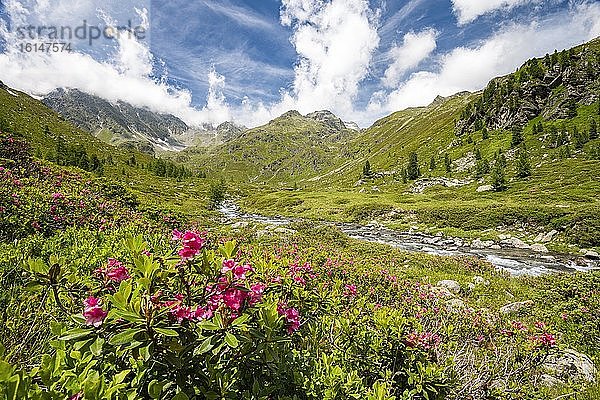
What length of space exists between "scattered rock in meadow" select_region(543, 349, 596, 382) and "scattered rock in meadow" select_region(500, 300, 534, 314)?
4454mm

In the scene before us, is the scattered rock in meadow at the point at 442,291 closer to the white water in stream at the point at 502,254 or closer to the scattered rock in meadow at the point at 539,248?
the white water in stream at the point at 502,254

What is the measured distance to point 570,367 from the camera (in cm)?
647

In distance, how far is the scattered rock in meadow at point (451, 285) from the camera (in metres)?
14.1

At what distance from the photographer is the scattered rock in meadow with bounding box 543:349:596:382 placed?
6.20 metres

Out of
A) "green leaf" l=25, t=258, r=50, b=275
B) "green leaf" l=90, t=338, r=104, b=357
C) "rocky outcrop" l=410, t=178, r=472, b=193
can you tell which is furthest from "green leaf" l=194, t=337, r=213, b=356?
"rocky outcrop" l=410, t=178, r=472, b=193

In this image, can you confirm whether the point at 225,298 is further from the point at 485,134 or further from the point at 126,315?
the point at 485,134

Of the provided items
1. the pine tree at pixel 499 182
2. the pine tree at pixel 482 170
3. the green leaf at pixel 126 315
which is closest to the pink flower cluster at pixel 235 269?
the green leaf at pixel 126 315

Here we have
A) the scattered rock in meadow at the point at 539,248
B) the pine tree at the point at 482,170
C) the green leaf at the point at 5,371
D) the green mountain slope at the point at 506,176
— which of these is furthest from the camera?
the pine tree at the point at 482,170

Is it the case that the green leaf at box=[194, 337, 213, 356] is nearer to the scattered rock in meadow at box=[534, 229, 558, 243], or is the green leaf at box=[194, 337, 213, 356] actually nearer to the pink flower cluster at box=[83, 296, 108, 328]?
the pink flower cluster at box=[83, 296, 108, 328]

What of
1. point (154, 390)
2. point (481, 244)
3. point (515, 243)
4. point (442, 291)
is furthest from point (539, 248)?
point (154, 390)

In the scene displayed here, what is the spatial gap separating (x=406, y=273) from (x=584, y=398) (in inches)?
444

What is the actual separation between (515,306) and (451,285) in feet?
10.1

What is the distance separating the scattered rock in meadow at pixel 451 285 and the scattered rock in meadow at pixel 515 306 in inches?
86.8

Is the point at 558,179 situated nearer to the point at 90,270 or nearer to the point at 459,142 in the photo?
the point at 459,142
